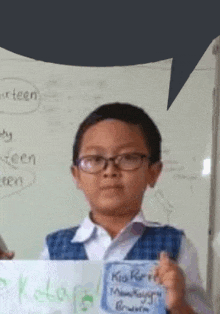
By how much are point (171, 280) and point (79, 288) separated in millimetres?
321

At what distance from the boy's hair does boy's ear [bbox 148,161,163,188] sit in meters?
0.02

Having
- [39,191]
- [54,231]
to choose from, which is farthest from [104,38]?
[54,231]

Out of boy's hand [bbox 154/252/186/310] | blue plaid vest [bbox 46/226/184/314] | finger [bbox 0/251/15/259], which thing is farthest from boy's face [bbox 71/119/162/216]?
finger [bbox 0/251/15/259]

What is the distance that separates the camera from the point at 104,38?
1271 millimetres

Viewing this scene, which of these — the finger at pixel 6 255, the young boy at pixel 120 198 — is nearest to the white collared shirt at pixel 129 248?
the young boy at pixel 120 198

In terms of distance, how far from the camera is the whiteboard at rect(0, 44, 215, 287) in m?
1.25

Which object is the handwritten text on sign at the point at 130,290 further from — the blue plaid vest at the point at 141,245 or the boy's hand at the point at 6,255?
the boy's hand at the point at 6,255

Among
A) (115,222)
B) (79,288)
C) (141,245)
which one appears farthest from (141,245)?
(79,288)

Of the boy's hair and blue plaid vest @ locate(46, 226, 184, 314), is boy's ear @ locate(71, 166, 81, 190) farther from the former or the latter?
blue plaid vest @ locate(46, 226, 184, 314)

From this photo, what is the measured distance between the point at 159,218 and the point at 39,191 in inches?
18.0

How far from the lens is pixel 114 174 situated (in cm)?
121

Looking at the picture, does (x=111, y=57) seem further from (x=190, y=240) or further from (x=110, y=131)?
(x=190, y=240)

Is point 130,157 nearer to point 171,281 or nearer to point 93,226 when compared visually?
point 93,226

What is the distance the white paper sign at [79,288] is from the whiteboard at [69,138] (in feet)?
0.43
